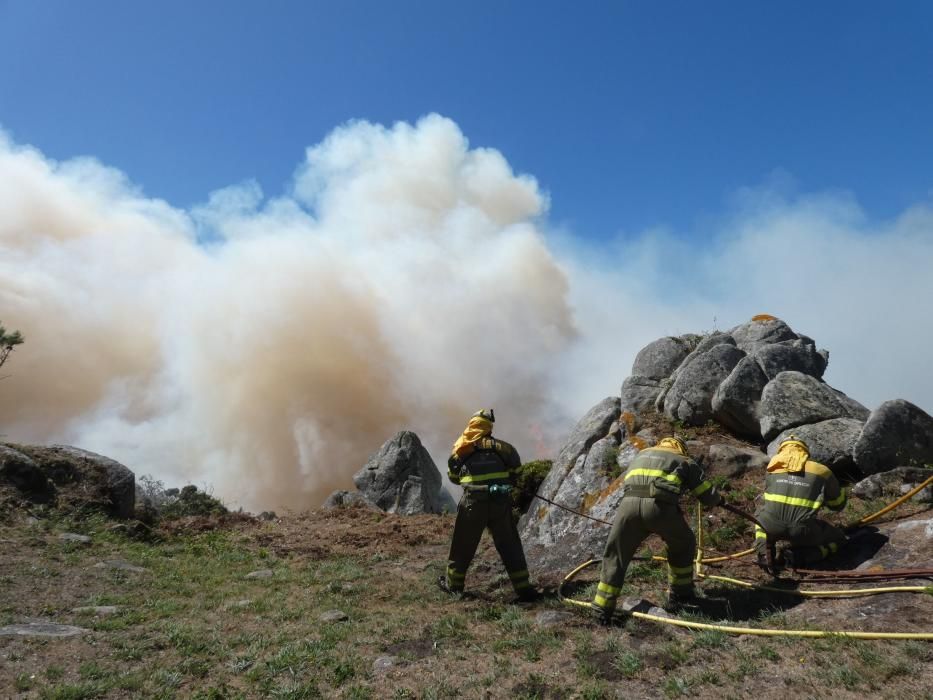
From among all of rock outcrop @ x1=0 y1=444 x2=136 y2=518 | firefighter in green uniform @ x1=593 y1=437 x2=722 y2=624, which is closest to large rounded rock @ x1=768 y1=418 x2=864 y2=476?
firefighter in green uniform @ x1=593 y1=437 x2=722 y2=624

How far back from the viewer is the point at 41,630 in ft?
18.6

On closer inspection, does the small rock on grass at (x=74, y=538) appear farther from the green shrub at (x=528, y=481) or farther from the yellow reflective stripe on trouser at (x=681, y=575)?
the yellow reflective stripe on trouser at (x=681, y=575)

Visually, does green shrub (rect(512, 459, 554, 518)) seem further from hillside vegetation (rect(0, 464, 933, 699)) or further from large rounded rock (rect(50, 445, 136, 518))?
large rounded rock (rect(50, 445, 136, 518))

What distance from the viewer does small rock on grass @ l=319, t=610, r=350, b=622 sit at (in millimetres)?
6539

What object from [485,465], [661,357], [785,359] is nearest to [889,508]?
[485,465]

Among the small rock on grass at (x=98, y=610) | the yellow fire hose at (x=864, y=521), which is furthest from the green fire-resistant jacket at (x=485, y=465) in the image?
the small rock on grass at (x=98, y=610)

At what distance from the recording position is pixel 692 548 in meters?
6.28

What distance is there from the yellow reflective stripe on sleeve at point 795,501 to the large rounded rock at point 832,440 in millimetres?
2813

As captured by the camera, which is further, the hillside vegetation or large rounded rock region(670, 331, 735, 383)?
large rounded rock region(670, 331, 735, 383)

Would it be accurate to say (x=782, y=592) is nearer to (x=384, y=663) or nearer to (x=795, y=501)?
(x=795, y=501)

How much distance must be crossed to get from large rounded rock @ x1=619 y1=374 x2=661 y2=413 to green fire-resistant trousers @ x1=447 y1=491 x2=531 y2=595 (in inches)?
228

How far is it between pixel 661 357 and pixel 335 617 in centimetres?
1040

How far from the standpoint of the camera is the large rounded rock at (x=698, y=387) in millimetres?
11688

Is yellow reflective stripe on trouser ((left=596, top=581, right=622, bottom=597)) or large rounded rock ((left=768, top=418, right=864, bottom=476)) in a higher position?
large rounded rock ((left=768, top=418, right=864, bottom=476))
